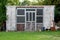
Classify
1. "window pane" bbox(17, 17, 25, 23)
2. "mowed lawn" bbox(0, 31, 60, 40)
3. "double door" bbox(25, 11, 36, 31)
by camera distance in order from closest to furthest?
"mowed lawn" bbox(0, 31, 60, 40), "double door" bbox(25, 11, 36, 31), "window pane" bbox(17, 17, 25, 23)

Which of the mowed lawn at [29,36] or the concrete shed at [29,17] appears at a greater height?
the concrete shed at [29,17]

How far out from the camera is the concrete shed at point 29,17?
23.7 metres

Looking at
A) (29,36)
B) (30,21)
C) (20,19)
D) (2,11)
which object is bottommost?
(29,36)

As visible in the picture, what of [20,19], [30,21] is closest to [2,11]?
[20,19]

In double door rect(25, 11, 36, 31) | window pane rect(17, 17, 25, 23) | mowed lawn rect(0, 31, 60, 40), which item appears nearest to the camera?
mowed lawn rect(0, 31, 60, 40)

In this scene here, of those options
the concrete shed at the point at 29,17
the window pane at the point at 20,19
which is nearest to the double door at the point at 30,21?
the concrete shed at the point at 29,17

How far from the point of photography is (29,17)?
78.3 ft

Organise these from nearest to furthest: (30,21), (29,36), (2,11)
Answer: (29,36) < (30,21) < (2,11)

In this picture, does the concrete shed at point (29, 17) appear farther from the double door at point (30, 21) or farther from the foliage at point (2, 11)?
the foliage at point (2, 11)

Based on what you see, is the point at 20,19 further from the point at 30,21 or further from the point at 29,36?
the point at 29,36

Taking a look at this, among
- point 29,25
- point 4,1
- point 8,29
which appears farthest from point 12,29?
point 4,1

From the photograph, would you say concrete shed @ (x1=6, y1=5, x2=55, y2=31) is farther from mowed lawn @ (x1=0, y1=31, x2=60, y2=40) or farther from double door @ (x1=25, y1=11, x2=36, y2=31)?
mowed lawn @ (x1=0, y1=31, x2=60, y2=40)

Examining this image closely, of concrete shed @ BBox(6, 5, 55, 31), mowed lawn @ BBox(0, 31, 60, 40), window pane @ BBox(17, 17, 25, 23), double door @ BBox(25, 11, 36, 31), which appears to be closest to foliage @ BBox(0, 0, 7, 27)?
concrete shed @ BBox(6, 5, 55, 31)

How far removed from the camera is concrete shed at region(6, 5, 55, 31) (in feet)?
77.7
